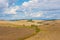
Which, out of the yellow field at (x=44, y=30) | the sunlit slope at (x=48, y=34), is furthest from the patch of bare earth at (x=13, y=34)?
the sunlit slope at (x=48, y=34)

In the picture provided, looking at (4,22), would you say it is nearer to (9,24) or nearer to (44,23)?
(9,24)

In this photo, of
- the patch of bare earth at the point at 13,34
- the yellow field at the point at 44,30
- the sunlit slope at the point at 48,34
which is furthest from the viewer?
the yellow field at the point at 44,30

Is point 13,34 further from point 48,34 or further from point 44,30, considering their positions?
point 44,30

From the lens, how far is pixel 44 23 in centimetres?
2630

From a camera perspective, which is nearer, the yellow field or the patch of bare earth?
the patch of bare earth

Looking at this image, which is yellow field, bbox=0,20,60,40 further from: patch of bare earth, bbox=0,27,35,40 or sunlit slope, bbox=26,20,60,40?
patch of bare earth, bbox=0,27,35,40

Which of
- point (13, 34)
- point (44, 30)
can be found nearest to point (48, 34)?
point (13, 34)

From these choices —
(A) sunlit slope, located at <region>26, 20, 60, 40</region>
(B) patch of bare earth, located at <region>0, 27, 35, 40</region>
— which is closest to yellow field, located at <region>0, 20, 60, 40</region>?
(A) sunlit slope, located at <region>26, 20, 60, 40</region>

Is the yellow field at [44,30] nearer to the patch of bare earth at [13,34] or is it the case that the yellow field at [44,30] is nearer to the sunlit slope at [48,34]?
the sunlit slope at [48,34]

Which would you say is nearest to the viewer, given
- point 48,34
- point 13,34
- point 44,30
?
point 13,34

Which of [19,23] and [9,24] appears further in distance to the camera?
[19,23]

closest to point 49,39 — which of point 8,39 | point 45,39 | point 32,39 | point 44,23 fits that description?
point 45,39

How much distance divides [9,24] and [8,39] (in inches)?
479

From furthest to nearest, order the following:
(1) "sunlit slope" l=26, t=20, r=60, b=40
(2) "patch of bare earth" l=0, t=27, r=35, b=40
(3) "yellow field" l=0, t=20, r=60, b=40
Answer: (3) "yellow field" l=0, t=20, r=60, b=40 < (1) "sunlit slope" l=26, t=20, r=60, b=40 < (2) "patch of bare earth" l=0, t=27, r=35, b=40
